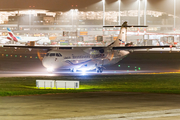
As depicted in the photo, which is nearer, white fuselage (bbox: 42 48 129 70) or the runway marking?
the runway marking

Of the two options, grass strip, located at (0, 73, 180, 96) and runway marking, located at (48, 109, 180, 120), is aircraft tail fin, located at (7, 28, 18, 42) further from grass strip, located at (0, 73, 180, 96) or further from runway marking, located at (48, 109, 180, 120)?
runway marking, located at (48, 109, 180, 120)

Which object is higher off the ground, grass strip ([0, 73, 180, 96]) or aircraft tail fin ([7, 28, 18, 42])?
aircraft tail fin ([7, 28, 18, 42])

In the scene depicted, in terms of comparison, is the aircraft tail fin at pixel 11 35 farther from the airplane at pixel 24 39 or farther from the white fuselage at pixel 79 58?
the white fuselage at pixel 79 58

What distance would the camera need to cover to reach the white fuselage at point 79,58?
4188cm

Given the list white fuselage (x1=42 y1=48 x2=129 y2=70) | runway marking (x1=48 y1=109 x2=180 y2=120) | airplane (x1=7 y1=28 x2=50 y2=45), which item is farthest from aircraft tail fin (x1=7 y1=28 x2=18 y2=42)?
runway marking (x1=48 y1=109 x2=180 y2=120)

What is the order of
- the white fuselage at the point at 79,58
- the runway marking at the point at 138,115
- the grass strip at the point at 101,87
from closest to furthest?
1. the runway marking at the point at 138,115
2. the grass strip at the point at 101,87
3. the white fuselage at the point at 79,58

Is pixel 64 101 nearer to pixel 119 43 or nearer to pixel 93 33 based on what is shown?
pixel 119 43

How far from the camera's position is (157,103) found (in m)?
16.1

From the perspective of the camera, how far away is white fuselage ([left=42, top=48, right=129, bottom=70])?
1649 inches

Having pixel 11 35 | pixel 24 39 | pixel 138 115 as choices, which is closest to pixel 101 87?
pixel 138 115

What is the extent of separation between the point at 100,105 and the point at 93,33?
463 feet

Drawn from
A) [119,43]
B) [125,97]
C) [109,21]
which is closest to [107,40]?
[109,21]

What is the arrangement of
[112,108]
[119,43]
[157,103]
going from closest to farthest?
[112,108]
[157,103]
[119,43]

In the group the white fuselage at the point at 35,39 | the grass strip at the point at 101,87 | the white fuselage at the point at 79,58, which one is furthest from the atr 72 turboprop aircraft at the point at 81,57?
the white fuselage at the point at 35,39
